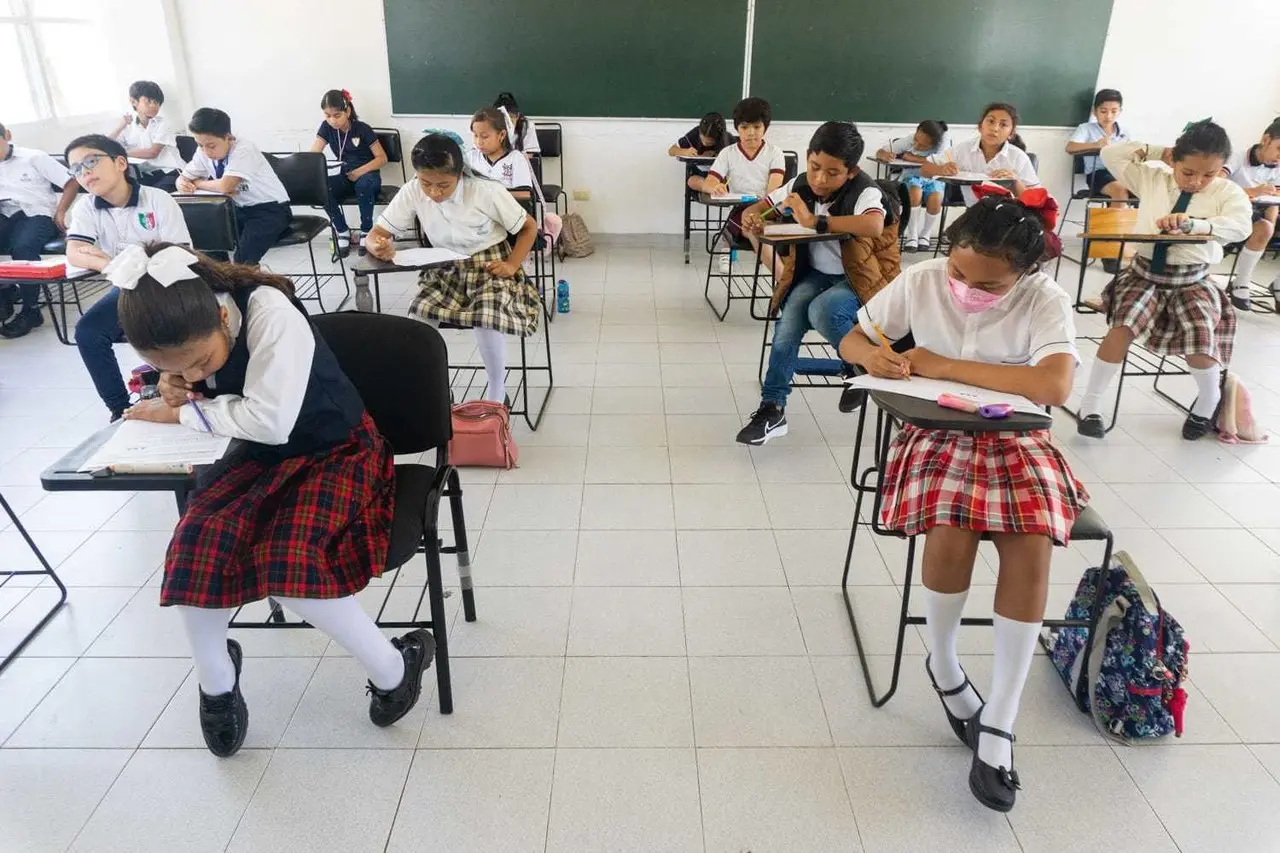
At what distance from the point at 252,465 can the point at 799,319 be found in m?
2.11

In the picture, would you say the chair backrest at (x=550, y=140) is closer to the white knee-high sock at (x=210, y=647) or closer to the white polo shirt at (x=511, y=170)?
the white polo shirt at (x=511, y=170)

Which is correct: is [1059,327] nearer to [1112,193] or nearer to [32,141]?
[1112,193]


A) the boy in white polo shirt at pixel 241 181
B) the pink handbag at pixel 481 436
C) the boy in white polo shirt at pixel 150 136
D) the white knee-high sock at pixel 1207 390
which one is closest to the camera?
the pink handbag at pixel 481 436

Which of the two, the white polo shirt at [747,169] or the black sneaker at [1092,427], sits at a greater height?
the white polo shirt at [747,169]

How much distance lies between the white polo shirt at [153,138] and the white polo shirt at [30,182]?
1299 mm

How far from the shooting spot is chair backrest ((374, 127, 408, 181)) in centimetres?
618

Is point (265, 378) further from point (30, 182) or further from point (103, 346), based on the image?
point (30, 182)

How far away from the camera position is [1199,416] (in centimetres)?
326

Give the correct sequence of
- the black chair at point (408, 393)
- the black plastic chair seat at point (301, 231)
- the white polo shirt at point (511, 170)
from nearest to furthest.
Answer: the black chair at point (408, 393)
the black plastic chair seat at point (301, 231)
the white polo shirt at point (511, 170)

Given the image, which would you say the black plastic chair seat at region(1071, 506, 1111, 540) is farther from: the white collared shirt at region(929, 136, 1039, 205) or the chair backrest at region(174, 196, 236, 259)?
the white collared shirt at region(929, 136, 1039, 205)

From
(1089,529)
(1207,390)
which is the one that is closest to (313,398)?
(1089,529)

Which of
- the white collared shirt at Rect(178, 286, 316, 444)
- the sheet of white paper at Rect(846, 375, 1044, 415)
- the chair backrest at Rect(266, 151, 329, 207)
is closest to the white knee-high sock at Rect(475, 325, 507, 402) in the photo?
the white collared shirt at Rect(178, 286, 316, 444)

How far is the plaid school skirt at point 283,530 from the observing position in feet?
5.03

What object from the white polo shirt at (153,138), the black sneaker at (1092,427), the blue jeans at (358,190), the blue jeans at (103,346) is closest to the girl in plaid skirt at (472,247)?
the blue jeans at (103,346)
